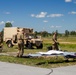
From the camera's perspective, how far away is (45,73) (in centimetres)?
1329

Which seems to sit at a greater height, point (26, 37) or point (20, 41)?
point (26, 37)

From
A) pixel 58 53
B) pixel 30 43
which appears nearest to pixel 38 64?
pixel 58 53

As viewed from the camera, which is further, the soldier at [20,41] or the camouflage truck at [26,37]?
the camouflage truck at [26,37]

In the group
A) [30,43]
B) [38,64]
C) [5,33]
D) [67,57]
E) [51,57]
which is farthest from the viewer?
[5,33]

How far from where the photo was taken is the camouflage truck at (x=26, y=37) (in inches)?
1401

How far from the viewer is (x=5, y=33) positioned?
39.8 metres

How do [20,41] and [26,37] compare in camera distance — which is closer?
[20,41]

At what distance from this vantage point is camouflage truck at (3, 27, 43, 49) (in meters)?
35.6

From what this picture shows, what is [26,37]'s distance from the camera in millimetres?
35594

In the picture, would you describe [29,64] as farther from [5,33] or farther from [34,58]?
[5,33]

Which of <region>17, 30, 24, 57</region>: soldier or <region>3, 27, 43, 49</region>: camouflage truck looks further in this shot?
<region>3, 27, 43, 49</region>: camouflage truck

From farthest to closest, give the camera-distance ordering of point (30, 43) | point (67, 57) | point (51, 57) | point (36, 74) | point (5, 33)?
point (5, 33) → point (30, 43) → point (51, 57) → point (67, 57) → point (36, 74)

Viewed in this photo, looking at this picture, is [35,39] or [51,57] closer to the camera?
[51,57]

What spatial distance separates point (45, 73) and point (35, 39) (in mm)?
22756
